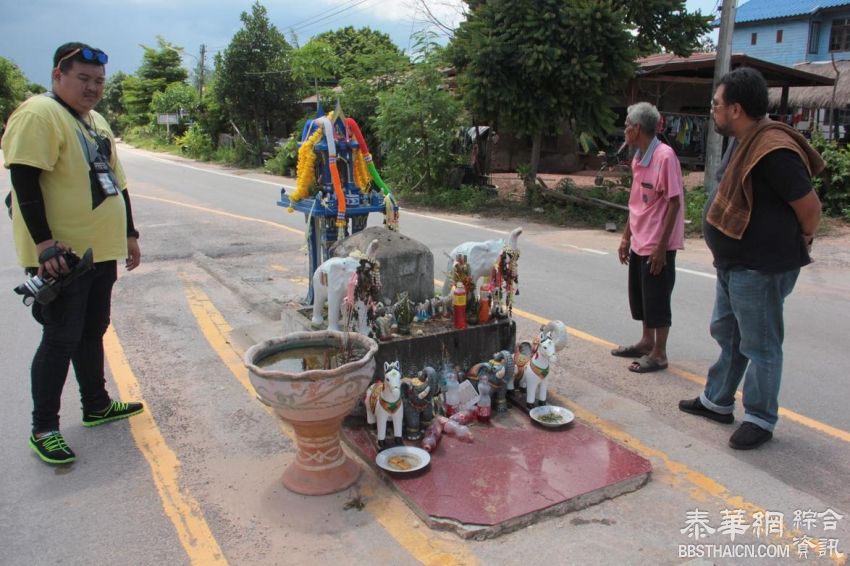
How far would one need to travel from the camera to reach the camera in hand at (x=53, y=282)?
3164 millimetres

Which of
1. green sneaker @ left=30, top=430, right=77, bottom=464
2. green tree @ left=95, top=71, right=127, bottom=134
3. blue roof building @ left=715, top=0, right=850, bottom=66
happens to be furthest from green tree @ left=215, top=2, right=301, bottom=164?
green tree @ left=95, top=71, right=127, bottom=134

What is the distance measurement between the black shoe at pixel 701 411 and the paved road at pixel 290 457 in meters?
0.07

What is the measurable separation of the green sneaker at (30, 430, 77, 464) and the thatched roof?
64.8 ft

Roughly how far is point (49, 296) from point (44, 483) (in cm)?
94

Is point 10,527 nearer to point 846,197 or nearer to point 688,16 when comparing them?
point 846,197

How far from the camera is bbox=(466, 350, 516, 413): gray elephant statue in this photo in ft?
12.8

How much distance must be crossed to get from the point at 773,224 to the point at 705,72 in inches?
625

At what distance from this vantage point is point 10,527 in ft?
9.53

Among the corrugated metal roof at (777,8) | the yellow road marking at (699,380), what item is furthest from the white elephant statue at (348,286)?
the corrugated metal roof at (777,8)

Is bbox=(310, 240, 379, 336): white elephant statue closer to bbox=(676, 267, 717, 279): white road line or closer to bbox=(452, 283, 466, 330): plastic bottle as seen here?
bbox=(452, 283, 466, 330): plastic bottle

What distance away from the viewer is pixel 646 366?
15.6 feet

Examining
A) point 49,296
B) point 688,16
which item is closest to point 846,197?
point 688,16

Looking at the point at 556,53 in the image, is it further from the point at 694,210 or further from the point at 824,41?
the point at 824,41

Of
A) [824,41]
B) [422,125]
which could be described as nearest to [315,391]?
[422,125]
